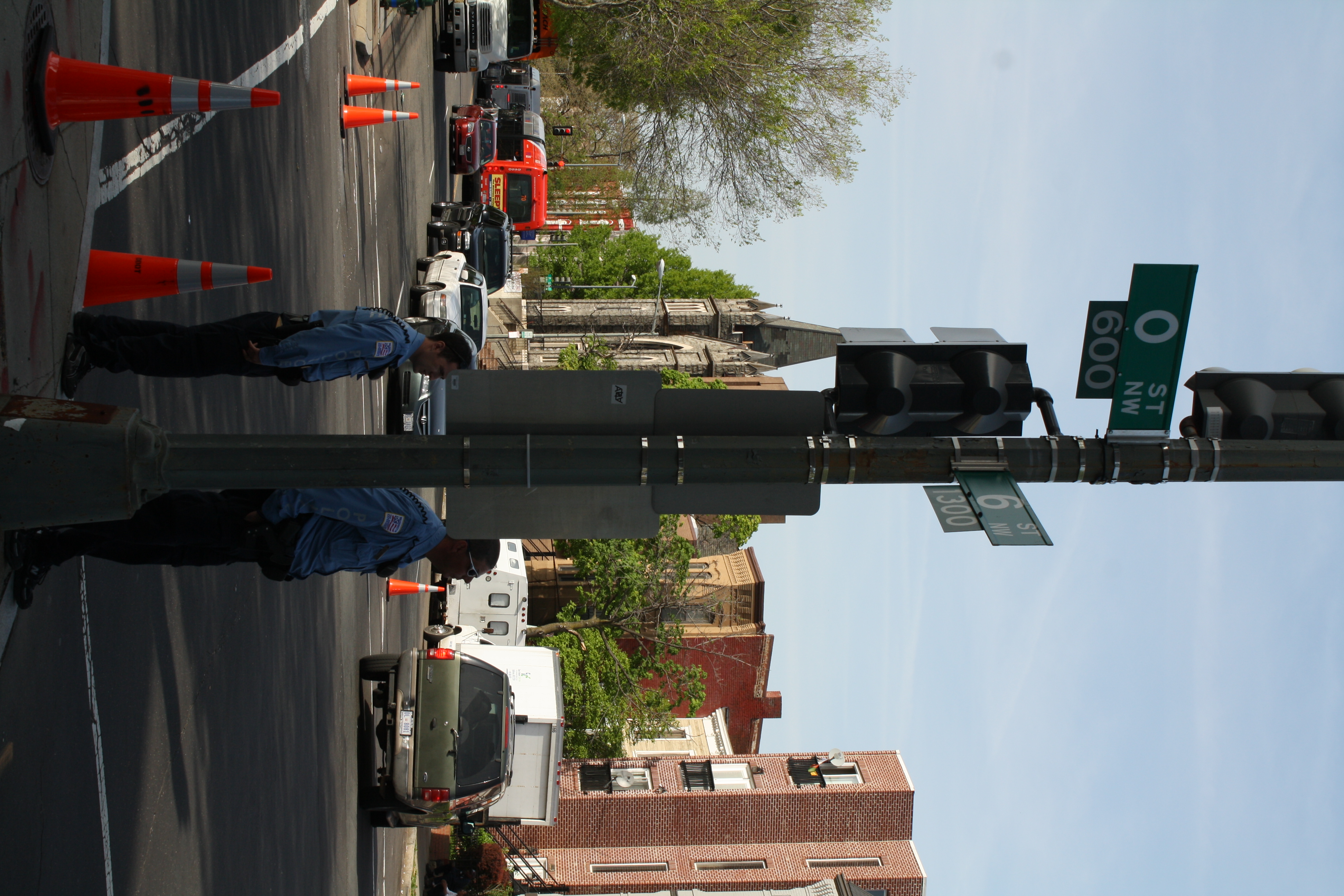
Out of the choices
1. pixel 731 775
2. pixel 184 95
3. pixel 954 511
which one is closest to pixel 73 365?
pixel 184 95

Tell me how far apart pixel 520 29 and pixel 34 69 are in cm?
2791

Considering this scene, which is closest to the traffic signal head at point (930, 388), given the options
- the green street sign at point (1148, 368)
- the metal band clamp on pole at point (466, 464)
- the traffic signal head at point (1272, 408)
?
Result: the green street sign at point (1148, 368)

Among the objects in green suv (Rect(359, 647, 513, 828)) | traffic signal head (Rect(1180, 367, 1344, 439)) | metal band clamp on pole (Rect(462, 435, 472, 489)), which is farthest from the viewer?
green suv (Rect(359, 647, 513, 828))

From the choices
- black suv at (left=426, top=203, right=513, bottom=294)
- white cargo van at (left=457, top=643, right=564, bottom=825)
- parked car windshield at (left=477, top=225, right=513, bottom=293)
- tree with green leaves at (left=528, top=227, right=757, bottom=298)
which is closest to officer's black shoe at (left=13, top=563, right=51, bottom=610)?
white cargo van at (left=457, top=643, right=564, bottom=825)

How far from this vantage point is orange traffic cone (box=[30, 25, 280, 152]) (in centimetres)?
574

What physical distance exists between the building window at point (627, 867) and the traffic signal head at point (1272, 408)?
31.0m

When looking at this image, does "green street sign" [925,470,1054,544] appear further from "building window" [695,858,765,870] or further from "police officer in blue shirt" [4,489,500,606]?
"building window" [695,858,765,870]

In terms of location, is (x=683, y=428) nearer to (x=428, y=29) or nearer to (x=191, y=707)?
(x=191, y=707)

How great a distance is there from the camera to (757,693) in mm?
42188

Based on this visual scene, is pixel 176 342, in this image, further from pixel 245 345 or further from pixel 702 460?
pixel 702 460

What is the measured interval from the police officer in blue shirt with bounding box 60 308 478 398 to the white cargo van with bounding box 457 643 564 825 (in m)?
11.8

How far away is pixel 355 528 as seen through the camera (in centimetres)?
641

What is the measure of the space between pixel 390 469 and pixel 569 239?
65202 millimetres

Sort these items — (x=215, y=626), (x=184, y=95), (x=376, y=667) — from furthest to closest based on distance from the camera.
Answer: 1. (x=376, y=667)
2. (x=215, y=626)
3. (x=184, y=95)
